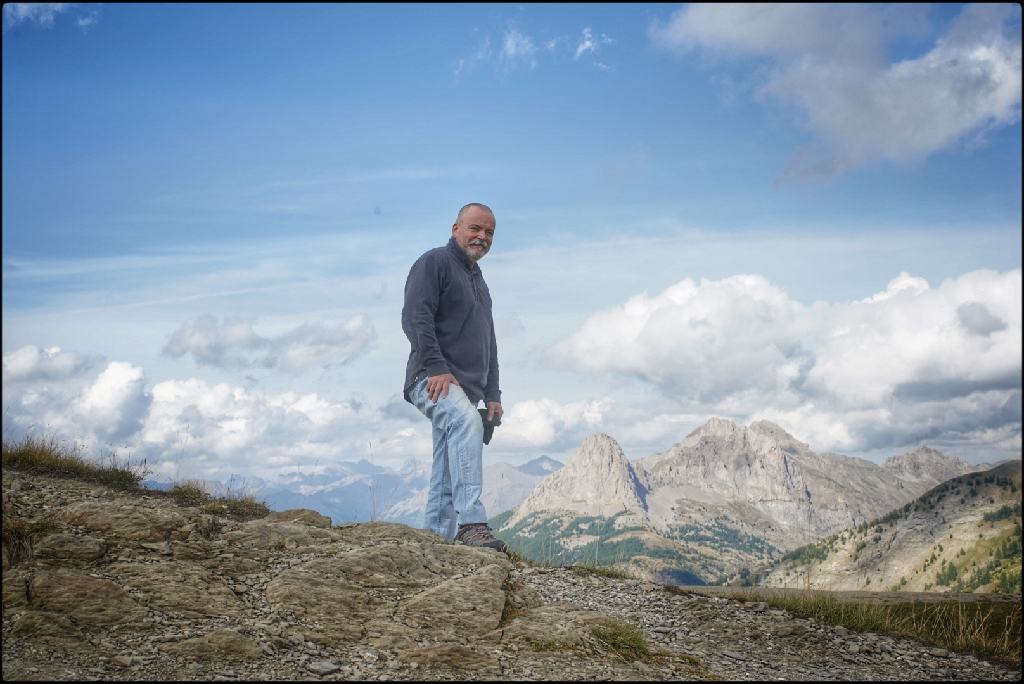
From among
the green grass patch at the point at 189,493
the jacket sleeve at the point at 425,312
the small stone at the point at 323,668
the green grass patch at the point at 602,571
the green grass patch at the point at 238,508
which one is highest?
the jacket sleeve at the point at 425,312

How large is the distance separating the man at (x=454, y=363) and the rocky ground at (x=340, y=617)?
909mm

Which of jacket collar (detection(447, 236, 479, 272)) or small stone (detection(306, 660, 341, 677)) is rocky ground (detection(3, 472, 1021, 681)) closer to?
small stone (detection(306, 660, 341, 677))

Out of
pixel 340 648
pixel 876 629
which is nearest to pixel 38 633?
pixel 340 648

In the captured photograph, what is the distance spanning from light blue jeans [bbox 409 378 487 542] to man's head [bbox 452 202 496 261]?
184 cm

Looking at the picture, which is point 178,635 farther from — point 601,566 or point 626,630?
point 601,566

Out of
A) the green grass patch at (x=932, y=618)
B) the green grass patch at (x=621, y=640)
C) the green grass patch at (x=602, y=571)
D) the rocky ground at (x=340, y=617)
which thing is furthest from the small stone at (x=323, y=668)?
the green grass patch at (x=932, y=618)

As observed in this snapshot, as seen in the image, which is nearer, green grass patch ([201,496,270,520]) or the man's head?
the man's head

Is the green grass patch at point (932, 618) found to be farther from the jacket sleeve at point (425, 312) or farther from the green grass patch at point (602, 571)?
the jacket sleeve at point (425, 312)

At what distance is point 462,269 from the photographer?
9.61 meters

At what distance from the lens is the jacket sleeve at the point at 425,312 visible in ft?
29.5

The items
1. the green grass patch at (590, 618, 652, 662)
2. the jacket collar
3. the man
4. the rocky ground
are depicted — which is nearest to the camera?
the rocky ground

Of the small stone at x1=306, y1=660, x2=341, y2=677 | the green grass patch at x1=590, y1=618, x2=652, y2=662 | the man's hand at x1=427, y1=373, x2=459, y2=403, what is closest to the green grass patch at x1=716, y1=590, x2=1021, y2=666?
the green grass patch at x1=590, y1=618, x2=652, y2=662

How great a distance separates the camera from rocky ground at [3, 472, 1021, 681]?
516cm

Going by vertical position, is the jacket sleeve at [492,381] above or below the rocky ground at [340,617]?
above
